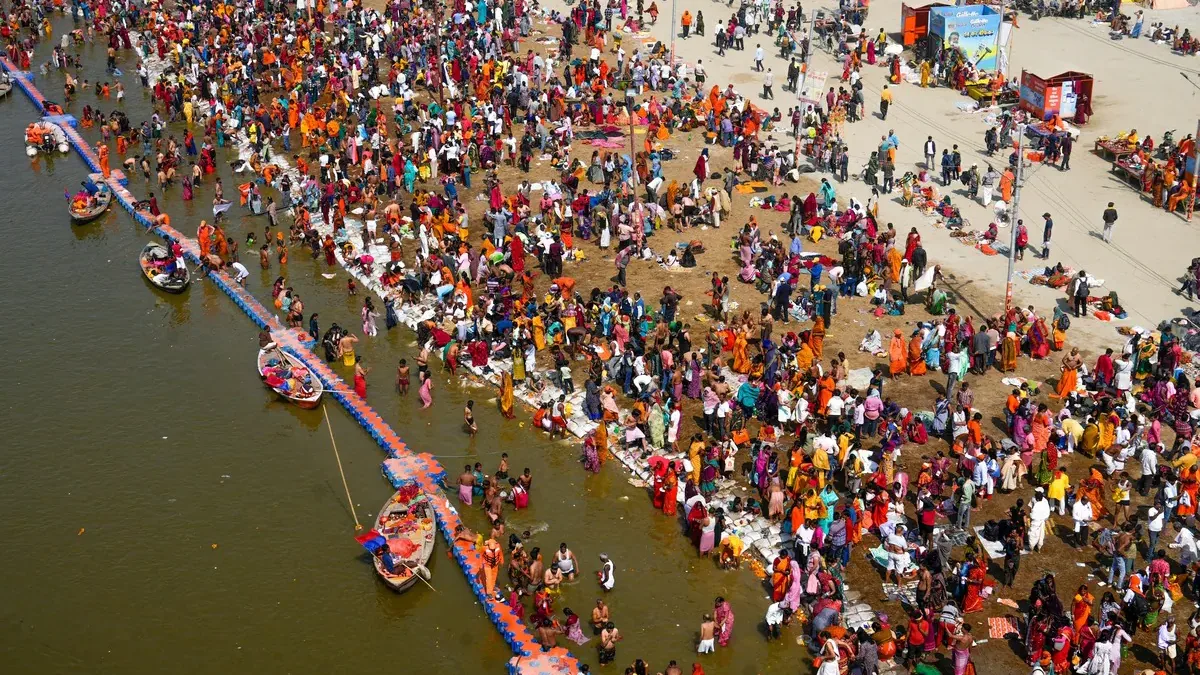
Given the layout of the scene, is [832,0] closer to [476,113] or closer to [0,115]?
[476,113]

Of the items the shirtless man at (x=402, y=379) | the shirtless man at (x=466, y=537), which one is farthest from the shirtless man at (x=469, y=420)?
the shirtless man at (x=466, y=537)

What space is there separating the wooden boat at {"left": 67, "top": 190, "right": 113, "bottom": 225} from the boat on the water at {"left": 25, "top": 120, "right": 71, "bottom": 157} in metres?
7.71

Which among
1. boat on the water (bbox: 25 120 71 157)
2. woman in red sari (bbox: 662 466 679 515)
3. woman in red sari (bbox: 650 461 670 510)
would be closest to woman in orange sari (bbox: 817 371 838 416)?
woman in red sari (bbox: 650 461 670 510)

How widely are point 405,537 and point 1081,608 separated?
14.1m

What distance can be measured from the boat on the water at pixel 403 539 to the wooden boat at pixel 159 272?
15661 mm

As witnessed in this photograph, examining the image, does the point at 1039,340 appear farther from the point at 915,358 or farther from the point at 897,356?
the point at 897,356

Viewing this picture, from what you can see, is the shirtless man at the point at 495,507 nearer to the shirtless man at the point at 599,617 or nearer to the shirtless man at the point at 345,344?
the shirtless man at the point at 599,617

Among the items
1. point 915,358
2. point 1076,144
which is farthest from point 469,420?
point 1076,144

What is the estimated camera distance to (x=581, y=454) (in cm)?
3167

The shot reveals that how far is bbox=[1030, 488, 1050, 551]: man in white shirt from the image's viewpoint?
87.5 ft

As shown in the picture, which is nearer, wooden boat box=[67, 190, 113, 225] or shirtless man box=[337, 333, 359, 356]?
shirtless man box=[337, 333, 359, 356]

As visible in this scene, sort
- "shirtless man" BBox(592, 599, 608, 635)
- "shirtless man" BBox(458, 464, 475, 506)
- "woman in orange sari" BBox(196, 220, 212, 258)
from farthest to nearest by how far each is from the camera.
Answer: "woman in orange sari" BBox(196, 220, 212, 258) → "shirtless man" BBox(458, 464, 475, 506) → "shirtless man" BBox(592, 599, 608, 635)

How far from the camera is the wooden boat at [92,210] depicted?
4691 centimetres

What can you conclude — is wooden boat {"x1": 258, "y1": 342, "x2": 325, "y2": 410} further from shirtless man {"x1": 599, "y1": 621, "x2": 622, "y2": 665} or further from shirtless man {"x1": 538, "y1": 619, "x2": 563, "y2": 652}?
shirtless man {"x1": 599, "y1": 621, "x2": 622, "y2": 665}
